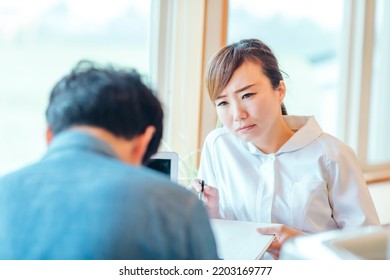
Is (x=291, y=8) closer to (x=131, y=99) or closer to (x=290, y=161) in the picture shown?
(x=290, y=161)

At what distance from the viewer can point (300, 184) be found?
1821mm

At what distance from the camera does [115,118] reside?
984mm

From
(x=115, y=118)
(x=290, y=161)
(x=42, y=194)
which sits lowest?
(x=290, y=161)

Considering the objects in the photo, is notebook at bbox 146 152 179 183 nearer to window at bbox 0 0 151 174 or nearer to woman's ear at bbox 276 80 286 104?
woman's ear at bbox 276 80 286 104

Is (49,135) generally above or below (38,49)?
below

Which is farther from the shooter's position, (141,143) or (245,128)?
(245,128)

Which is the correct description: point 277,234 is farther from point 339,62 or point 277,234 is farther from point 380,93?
point 380,93

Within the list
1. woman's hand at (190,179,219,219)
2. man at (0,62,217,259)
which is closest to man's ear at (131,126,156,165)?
man at (0,62,217,259)

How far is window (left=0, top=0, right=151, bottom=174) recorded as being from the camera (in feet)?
7.24

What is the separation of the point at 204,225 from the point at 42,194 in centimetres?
25

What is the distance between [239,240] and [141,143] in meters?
0.67

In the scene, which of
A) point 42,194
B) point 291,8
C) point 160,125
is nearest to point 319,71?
point 291,8

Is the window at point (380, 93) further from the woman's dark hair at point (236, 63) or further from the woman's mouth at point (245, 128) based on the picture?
the woman's mouth at point (245, 128)

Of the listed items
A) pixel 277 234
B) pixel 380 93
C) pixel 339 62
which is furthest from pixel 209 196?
pixel 380 93
